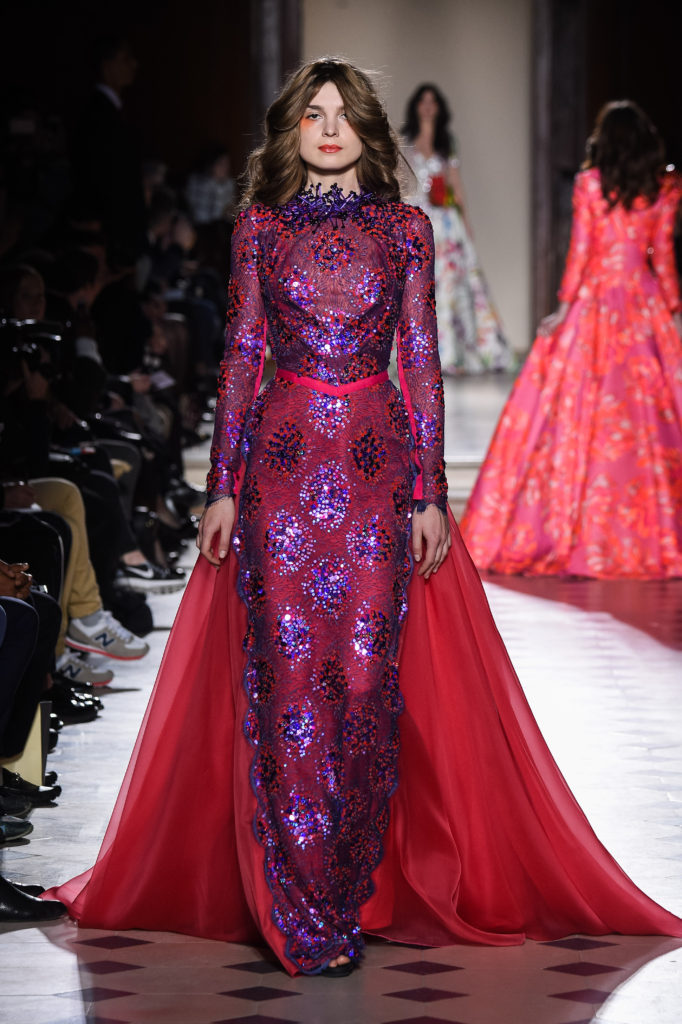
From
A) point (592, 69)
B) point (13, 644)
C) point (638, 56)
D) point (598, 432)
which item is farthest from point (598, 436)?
point (638, 56)

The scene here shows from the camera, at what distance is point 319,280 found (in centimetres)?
290

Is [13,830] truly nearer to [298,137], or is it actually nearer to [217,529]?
[217,529]

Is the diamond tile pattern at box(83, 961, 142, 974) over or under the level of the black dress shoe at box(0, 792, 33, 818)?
over

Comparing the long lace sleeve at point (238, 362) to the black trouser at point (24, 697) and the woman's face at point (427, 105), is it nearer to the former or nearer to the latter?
the black trouser at point (24, 697)

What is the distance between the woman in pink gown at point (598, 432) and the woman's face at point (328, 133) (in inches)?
148

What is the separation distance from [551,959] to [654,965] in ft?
0.52

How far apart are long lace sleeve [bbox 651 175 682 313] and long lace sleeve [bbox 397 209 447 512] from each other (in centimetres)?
374

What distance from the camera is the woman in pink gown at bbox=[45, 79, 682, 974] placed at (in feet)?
9.45

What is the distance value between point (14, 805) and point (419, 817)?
3.41 feet

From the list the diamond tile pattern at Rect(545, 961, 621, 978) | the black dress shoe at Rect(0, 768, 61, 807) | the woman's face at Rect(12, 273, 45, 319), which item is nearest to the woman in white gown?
the woman's face at Rect(12, 273, 45, 319)

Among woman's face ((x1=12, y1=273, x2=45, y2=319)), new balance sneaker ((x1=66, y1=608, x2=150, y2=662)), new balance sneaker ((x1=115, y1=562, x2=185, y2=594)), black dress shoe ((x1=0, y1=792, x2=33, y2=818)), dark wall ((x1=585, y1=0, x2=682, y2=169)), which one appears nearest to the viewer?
black dress shoe ((x1=0, y1=792, x2=33, y2=818))

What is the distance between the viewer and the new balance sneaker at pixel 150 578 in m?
6.05

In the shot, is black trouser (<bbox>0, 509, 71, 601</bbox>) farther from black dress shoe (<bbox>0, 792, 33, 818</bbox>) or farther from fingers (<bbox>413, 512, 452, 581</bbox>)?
fingers (<bbox>413, 512, 452, 581</bbox>)

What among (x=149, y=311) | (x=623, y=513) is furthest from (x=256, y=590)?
(x=149, y=311)
